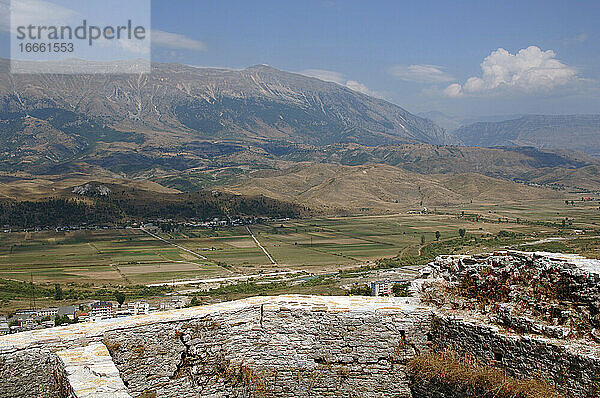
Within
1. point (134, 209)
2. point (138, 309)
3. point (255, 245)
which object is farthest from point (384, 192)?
point (138, 309)

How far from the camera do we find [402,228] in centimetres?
11144

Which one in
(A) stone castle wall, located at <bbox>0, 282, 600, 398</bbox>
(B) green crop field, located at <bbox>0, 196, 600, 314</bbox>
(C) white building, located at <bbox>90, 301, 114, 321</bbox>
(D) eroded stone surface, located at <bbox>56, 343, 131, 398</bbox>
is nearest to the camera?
(D) eroded stone surface, located at <bbox>56, 343, 131, 398</bbox>

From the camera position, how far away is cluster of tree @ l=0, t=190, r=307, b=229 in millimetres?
109000

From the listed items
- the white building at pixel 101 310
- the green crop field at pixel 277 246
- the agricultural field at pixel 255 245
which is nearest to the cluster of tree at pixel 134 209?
the agricultural field at pixel 255 245

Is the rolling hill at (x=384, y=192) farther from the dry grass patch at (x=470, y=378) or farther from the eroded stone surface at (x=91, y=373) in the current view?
the eroded stone surface at (x=91, y=373)

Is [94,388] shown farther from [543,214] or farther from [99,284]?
[543,214]

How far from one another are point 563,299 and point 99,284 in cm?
5889

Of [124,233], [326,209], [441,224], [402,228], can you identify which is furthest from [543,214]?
[124,233]

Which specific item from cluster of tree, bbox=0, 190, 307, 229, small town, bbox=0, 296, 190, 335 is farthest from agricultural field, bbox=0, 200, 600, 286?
small town, bbox=0, 296, 190, 335

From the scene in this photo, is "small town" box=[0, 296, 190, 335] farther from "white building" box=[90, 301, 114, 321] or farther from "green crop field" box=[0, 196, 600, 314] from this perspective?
"green crop field" box=[0, 196, 600, 314]

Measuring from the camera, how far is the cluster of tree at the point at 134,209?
10900 centimetres

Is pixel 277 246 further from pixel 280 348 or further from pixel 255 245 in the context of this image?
pixel 280 348

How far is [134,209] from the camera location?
12012 cm

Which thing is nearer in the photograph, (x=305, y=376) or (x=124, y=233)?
(x=305, y=376)
